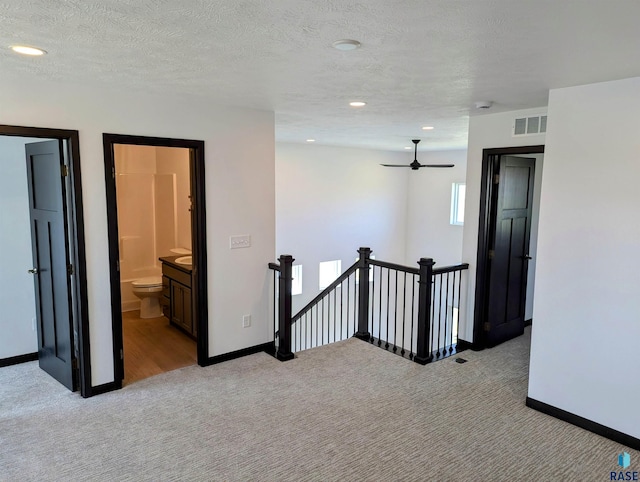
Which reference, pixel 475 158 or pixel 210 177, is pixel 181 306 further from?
pixel 475 158

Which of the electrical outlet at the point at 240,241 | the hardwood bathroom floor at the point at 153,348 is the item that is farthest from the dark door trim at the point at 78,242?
the electrical outlet at the point at 240,241

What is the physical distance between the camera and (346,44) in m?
2.24

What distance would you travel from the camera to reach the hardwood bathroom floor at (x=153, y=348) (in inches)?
165

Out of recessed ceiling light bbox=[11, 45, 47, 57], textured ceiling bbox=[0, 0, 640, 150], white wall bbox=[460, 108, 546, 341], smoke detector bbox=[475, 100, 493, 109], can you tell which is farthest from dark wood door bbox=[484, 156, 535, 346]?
recessed ceiling light bbox=[11, 45, 47, 57]

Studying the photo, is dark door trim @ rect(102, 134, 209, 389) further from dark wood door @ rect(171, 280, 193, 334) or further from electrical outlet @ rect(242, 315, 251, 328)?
dark wood door @ rect(171, 280, 193, 334)

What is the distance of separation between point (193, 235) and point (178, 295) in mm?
1454

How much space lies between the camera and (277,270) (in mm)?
4488

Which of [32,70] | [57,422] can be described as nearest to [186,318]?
[57,422]

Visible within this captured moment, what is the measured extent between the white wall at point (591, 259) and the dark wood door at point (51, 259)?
3782 mm

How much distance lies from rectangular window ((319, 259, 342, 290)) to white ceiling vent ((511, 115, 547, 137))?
4.65 meters

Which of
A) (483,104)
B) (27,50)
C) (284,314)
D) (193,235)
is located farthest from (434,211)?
(27,50)

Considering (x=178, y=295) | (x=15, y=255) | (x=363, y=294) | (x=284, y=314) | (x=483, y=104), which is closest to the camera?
(x=483, y=104)

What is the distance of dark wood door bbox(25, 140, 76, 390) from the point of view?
3.52 meters

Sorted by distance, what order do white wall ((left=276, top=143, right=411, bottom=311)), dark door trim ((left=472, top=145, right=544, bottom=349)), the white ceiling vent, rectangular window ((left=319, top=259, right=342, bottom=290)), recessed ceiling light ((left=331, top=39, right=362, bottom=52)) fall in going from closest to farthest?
recessed ceiling light ((left=331, top=39, right=362, bottom=52)), the white ceiling vent, dark door trim ((left=472, top=145, right=544, bottom=349)), white wall ((left=276, top=143, right=411, bottom=311)), rectangular window ((left=319, top=259, right=342, bottom=290))
